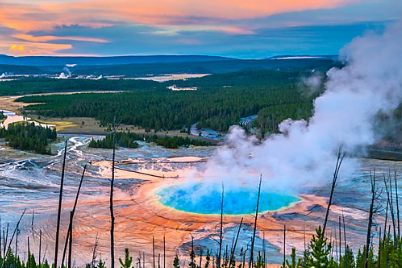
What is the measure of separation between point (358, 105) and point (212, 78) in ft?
305

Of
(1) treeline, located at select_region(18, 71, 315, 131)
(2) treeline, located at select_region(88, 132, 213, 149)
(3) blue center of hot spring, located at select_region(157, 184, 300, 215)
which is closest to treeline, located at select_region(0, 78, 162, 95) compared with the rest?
(1) treeline, located at select_region(18, 71, 315, 131)

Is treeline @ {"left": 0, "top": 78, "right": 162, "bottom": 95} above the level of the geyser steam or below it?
above

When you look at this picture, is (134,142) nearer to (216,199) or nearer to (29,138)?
(29,138)

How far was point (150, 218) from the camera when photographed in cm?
1827

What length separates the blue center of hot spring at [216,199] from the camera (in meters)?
19.4

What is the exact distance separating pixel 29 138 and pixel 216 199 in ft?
54.1

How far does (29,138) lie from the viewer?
107ft

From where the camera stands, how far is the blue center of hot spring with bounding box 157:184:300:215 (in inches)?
762

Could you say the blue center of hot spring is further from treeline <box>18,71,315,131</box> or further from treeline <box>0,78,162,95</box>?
treeline <box>0,78,162,95</box>

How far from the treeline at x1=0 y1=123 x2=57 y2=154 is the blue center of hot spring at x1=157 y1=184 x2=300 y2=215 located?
12.1m

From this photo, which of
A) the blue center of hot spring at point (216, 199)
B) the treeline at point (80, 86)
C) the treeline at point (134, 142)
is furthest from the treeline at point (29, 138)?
the treeline at point (80, 86)

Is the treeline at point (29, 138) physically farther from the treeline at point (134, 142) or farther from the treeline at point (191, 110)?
the treeline at point (191, 110)

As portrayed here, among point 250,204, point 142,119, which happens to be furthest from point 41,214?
point 142,119

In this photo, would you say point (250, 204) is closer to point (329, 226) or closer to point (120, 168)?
point (329, 226)
